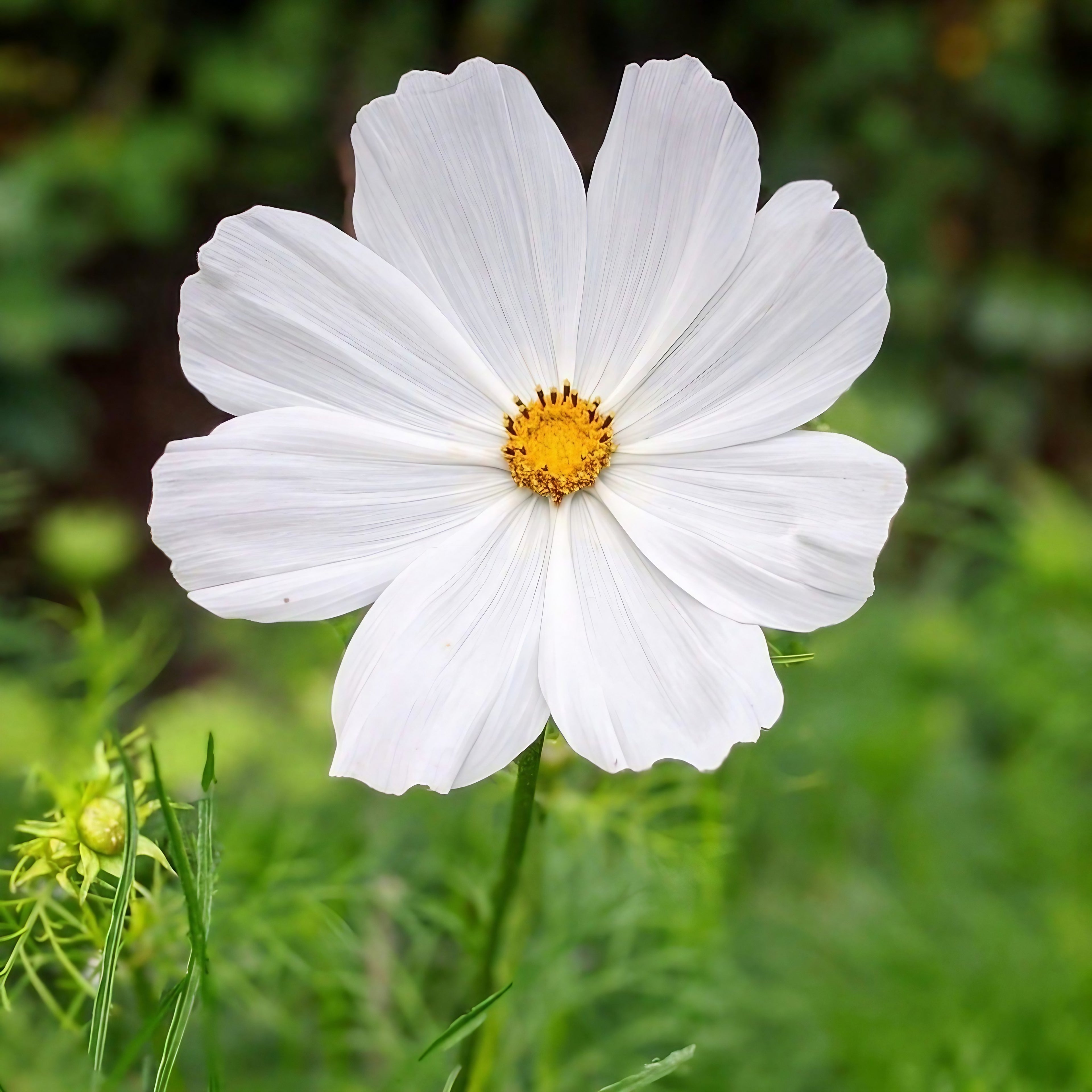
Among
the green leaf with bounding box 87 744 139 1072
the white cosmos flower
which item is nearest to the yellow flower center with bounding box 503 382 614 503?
the white cosmos flower

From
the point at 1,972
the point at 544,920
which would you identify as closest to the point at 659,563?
the point at 1,972

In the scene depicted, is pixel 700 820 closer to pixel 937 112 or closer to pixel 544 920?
pixel 544 920

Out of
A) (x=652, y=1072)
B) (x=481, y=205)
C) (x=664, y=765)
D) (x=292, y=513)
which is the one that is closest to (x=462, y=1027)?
(x=652, y=1072)

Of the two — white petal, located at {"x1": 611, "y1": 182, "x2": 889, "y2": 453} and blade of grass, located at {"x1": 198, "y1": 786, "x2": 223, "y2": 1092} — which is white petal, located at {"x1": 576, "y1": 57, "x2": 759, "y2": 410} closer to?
white petal, located at {"x1": 611, "y1": 182, "x2": 889, "y2": 453}

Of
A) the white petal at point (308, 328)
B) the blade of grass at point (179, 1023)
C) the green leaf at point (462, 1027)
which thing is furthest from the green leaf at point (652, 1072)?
the white petal at point (308, 328)

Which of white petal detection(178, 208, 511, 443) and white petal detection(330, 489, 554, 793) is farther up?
white petal detection(178, 208, 511, 443)

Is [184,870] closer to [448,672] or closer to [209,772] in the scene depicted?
[209,772]

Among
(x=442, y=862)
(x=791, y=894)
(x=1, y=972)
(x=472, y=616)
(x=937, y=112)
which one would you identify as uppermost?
(x=937, y=112)
